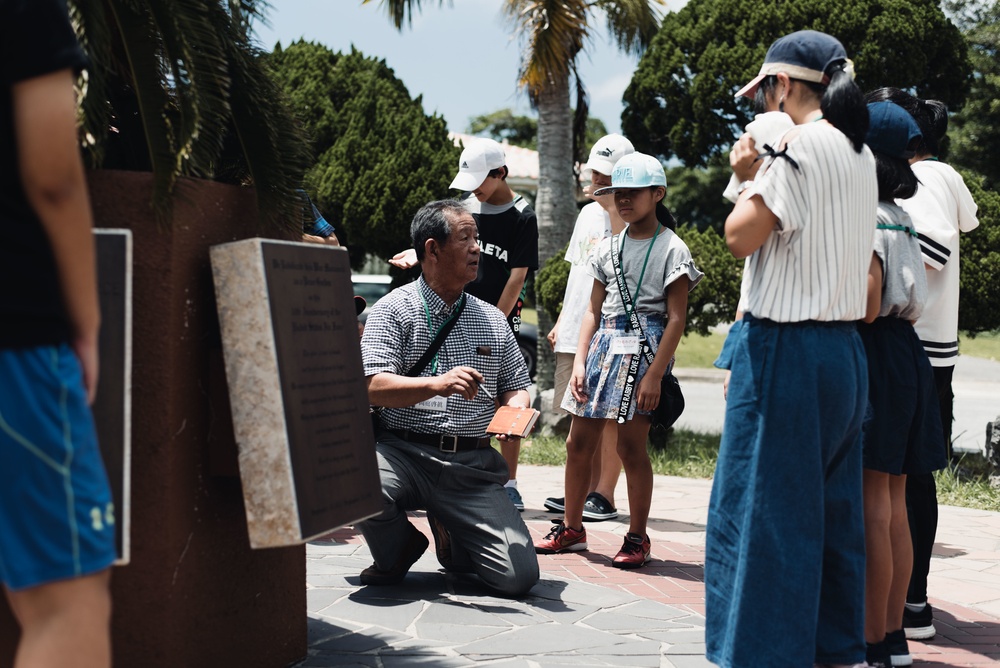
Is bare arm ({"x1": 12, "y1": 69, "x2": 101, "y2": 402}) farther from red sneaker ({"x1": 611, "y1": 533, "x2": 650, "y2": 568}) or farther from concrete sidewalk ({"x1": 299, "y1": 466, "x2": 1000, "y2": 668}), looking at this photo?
red sneaker ({"x1": 611, "y1": 533, "x2": 650, "y2": 568})

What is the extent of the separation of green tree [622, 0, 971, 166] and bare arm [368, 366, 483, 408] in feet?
29.8

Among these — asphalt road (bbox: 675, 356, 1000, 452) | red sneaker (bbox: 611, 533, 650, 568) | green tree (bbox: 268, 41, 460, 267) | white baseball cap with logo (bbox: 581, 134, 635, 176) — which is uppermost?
green tree (bbox: 268, 41, 460, 267)

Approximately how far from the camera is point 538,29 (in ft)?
39.8

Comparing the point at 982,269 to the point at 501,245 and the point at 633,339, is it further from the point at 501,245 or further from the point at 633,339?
the point at 633,339

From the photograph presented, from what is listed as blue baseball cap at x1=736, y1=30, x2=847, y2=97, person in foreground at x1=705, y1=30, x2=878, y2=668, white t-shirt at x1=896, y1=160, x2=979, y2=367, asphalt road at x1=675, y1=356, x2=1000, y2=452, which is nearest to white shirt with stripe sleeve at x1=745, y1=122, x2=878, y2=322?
person in foreground at x1=705, y1=30, x2=878, y2=668

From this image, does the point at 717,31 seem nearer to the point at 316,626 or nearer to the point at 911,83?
the point at 911,83

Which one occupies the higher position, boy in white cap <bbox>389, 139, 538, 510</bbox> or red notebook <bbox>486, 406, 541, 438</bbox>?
boy in white cap <bbox>389, 139, 538, 510</bbox>

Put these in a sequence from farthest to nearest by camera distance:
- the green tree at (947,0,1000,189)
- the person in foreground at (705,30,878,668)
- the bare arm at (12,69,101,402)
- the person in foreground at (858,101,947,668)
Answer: the green tree at (947,0,1000,189)
the person in foreground at (858,101,947,668)
the person in foreground at (705,30,878,668)
the bare arm at (12,69,101,402)

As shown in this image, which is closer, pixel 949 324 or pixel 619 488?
pixel 949 324

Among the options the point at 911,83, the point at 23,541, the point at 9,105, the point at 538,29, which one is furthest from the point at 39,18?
the point at 911,83

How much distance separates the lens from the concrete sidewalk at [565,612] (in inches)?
151

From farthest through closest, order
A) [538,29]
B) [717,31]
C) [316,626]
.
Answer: [717,31]
[538,29]
[316,626]

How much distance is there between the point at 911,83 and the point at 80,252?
Result: 11967mm

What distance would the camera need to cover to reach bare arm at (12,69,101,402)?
6.37 feet
